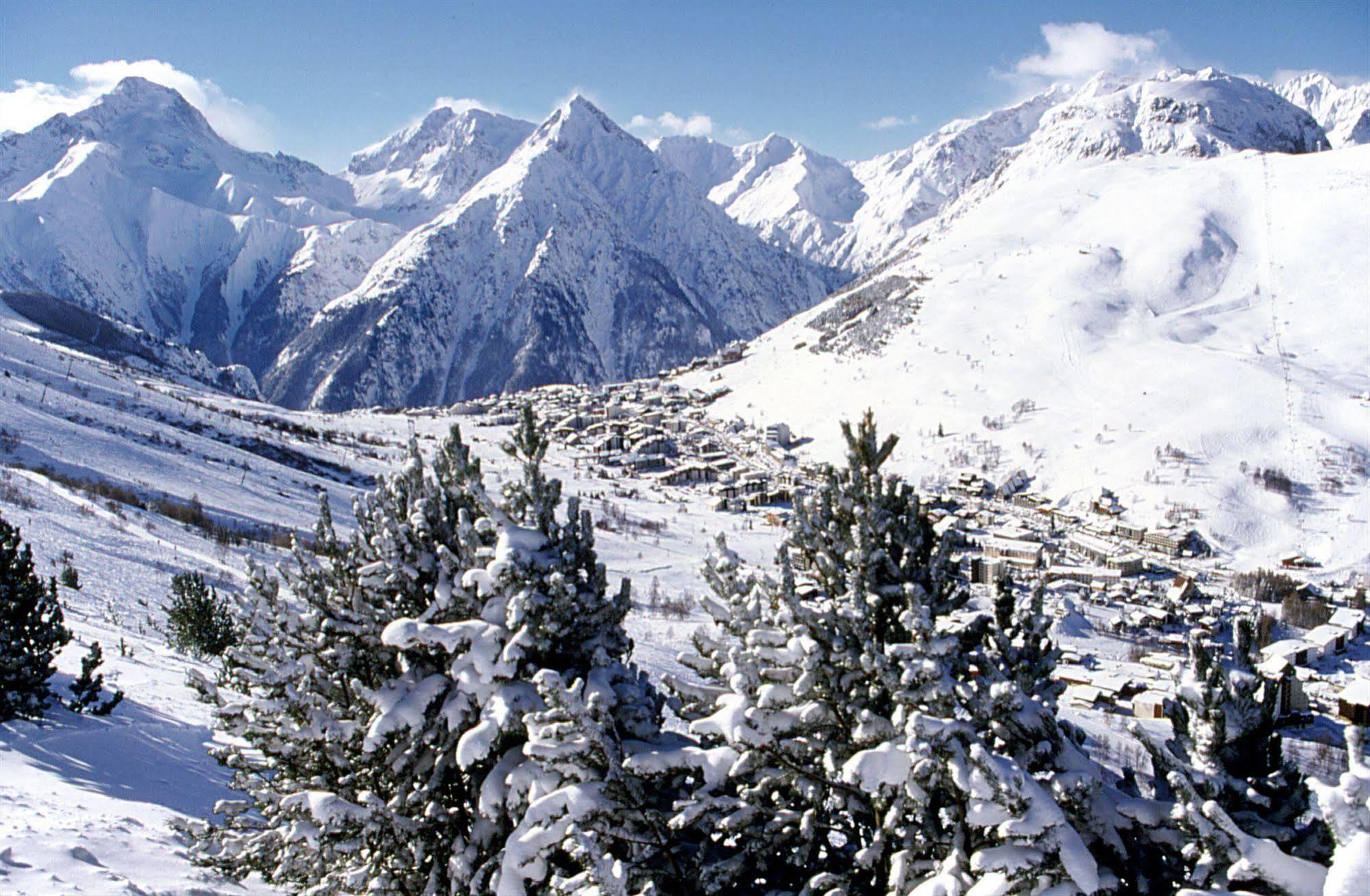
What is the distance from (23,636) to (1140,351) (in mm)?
115281

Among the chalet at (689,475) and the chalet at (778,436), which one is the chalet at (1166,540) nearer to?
the chalet at (689,475)

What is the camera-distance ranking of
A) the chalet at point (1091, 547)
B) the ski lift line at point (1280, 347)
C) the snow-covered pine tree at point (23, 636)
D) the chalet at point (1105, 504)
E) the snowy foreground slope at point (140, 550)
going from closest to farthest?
the snowy foreground slope at point (140, 550) < the snow-covered pine tree at point (23, 636) < the chalet at point (1091, 547) < the chalet at point (1105, 504) < the ski lift line at point (1280, 347)

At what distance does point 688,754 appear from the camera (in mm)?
7141

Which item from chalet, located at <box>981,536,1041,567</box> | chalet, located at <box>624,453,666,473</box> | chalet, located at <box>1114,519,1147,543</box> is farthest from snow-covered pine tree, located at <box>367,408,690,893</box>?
chalet, located at <box>624,453,666,473</box>

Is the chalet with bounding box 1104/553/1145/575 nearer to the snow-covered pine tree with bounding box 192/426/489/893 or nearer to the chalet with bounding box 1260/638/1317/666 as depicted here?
the chalet with bounding box 1260/638/1317/666

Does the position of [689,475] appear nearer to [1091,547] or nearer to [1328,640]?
[1091,547]

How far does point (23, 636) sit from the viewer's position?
46.6 ft

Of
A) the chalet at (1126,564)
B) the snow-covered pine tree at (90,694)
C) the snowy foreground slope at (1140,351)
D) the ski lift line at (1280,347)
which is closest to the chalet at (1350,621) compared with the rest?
the chalet at (1126,564)

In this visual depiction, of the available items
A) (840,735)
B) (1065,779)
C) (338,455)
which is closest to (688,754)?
(840,735)

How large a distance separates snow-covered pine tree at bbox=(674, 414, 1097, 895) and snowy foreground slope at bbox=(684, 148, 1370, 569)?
43.9m

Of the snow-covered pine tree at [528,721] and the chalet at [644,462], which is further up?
the chalet at [644,462]

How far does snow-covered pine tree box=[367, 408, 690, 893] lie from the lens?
22.0ft

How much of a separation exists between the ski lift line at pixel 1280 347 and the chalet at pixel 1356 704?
32927 millimetres

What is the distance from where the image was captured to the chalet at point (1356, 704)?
106 feet
